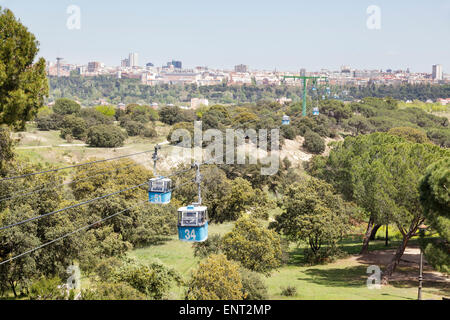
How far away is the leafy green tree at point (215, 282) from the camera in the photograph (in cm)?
1740

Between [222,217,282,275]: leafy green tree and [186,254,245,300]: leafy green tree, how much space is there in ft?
18.2

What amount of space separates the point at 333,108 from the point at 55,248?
66.0 metres

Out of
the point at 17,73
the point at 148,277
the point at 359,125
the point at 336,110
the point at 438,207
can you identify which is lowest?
the point at 148,277

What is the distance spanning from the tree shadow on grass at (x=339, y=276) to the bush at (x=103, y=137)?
35498 mm

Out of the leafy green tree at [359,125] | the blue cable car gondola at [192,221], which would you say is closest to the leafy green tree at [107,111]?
the leafy green tree at [359,125]

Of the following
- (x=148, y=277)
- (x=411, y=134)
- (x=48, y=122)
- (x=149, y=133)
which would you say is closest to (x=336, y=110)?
(x=411, y=134)

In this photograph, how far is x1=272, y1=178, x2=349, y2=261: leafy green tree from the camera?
29875 mm

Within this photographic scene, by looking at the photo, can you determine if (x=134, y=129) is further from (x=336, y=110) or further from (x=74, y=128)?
(x=336, y=110)

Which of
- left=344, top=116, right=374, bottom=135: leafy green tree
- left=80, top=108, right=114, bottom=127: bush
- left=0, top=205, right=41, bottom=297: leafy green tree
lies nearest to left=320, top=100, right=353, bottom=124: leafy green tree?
left=344, top=116, right=374, bottom=135: leafy green tree

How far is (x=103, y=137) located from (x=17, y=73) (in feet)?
131

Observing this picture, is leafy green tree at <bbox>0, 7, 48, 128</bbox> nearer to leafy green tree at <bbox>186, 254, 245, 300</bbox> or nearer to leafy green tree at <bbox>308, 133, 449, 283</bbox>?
leafy green tree at <bbox>186, 254, 245, 300</bbox>

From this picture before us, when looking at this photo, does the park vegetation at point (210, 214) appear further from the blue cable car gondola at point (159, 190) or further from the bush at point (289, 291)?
the blue cable car gondola at point (159, 190)

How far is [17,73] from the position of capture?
18297mm
